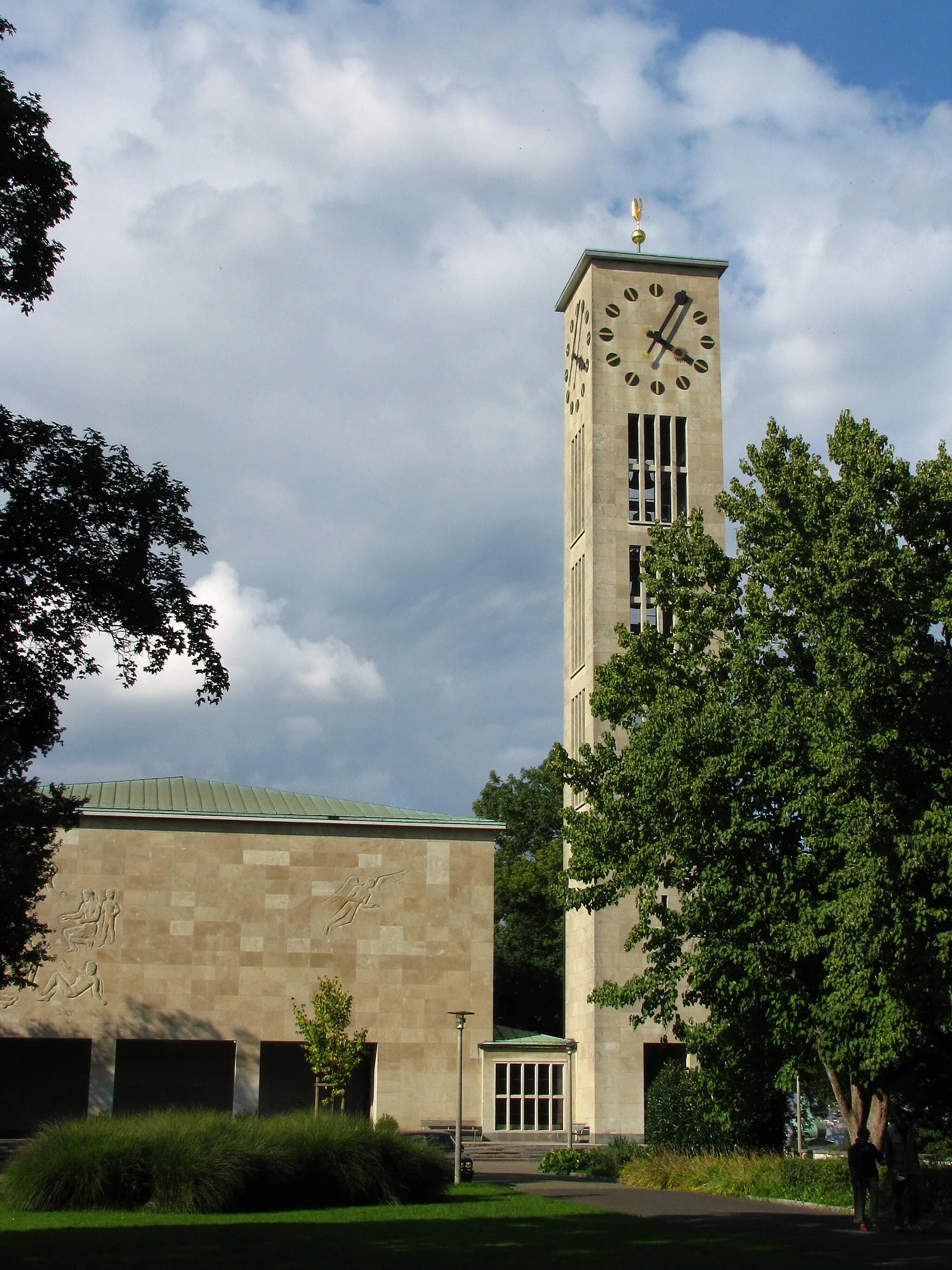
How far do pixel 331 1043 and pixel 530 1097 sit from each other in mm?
9437

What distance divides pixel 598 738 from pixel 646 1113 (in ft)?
40.0

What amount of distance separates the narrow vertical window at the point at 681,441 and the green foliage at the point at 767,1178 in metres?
28.2

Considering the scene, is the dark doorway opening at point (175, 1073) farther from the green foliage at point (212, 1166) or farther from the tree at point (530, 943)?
the green foliage at point (212, 1166)

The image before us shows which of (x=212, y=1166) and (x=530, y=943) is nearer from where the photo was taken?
(x=212, y=1166)

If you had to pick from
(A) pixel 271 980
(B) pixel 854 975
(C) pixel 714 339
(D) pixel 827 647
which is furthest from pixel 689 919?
(C) pixel 714 339

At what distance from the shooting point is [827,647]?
2131 cm

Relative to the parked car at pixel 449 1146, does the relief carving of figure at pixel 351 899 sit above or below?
above

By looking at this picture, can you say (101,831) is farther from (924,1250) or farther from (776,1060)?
(924,1250)

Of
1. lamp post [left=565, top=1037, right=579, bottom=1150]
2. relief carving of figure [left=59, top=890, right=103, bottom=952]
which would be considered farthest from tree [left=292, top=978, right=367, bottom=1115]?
relief carving of figure [left=59, top=890, right=103, bottom=952]

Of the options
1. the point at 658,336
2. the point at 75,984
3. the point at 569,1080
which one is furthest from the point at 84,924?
the point at 658,336

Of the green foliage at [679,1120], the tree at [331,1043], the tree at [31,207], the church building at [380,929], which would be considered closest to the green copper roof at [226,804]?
the church building at [380,929]

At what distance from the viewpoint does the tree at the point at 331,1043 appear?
40.8 meters

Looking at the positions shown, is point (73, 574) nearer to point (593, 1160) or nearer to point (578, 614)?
point (593, 1160)

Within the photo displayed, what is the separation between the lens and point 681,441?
169ft
